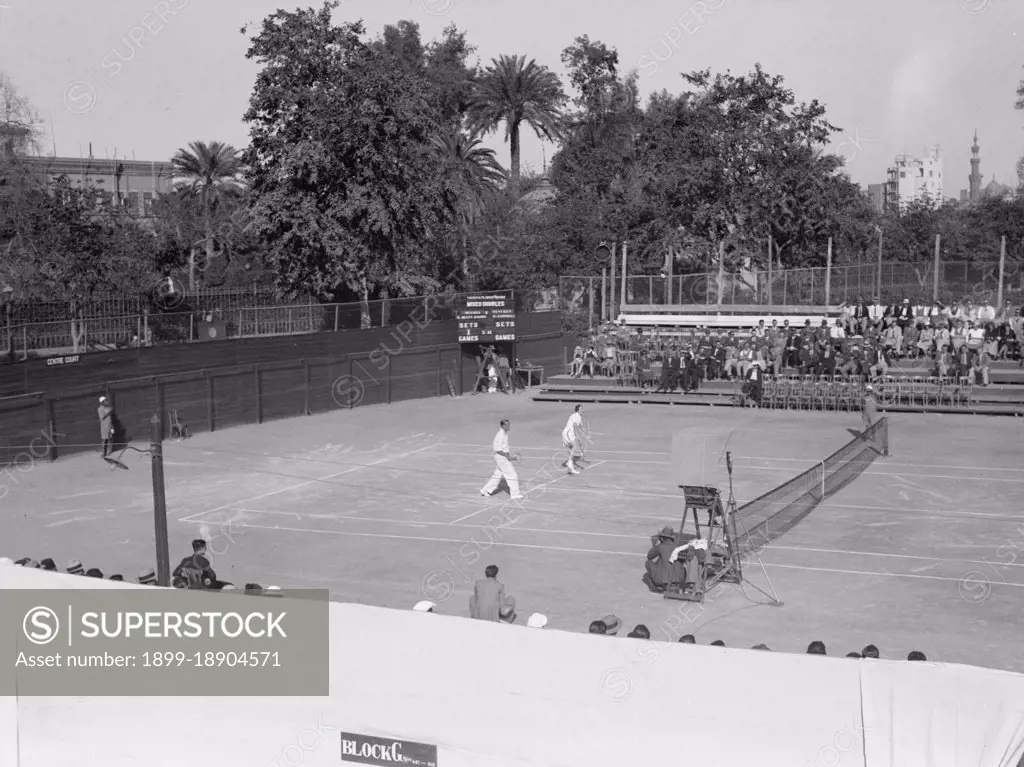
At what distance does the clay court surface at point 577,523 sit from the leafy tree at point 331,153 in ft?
31.2

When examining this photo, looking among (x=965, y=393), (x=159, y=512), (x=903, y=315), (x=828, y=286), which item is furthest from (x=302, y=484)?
(x=828, y=286)

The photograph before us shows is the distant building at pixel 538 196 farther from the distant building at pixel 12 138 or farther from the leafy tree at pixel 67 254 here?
the leafy tree at pixel 67 254

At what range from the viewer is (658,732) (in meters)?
9.45

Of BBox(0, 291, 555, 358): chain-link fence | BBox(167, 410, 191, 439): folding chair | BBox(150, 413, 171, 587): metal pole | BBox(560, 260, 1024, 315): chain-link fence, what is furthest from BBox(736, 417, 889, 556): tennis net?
BBox(560, 260, 1024, 315): chain-link fence

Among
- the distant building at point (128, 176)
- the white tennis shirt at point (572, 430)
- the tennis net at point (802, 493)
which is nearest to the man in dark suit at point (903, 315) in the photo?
the tennis net at point (802, 493)

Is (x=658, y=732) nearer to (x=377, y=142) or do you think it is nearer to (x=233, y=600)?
(x=233, y=600)

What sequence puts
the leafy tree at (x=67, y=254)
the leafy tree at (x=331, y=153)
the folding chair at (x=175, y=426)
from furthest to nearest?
the leafy tree at (x=331, y=153), the leafy tree at (x=67, y=254), the folding chair at (x=175, y=426)

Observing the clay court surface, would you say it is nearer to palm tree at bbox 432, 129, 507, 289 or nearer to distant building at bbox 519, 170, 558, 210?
palm tree at bbox 432, 129, 507, 289

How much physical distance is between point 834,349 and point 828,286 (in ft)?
33.8

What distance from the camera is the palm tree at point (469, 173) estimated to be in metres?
56.5

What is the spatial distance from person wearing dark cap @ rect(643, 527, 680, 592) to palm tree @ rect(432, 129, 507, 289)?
39137 millimetres

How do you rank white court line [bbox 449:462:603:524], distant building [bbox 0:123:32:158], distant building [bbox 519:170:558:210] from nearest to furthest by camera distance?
white court line [bbox 449:462:603:524]
distant building [bbox 0:123:32:158]
distant building [bbox 519:170:558:210]

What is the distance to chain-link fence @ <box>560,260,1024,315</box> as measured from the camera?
50.0 metres

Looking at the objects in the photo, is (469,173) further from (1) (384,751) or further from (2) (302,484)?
(1) (384,751)
